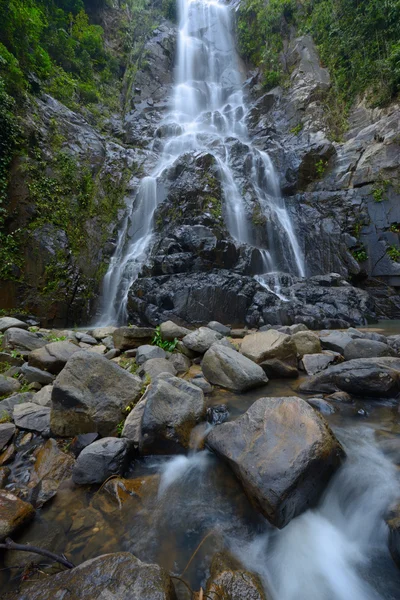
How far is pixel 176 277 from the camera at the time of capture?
9477 mm

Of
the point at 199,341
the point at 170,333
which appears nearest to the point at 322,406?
the point at 199,341

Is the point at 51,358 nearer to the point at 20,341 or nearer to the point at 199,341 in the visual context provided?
the point at 20,341

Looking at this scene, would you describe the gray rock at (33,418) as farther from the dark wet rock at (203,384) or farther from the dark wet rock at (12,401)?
the dark wet rock at (203,384)

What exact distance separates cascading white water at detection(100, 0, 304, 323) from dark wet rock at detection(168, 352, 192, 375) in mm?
5321

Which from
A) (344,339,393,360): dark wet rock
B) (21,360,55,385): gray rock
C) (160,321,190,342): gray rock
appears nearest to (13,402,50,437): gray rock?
(21,360,55,385): gray rock

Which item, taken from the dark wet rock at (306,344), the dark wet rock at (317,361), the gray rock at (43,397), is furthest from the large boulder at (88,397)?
the dark wet rock at (306,344)

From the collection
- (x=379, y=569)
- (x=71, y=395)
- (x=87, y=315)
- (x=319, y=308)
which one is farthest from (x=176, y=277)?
(x=379, y=569)

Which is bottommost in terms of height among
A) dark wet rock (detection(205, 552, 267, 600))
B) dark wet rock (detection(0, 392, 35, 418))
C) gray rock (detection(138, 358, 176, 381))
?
dark wet rock (detection(205, 552, 267, 600))

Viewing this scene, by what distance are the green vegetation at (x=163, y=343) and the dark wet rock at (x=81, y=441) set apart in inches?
109

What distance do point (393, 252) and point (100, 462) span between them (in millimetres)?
13308

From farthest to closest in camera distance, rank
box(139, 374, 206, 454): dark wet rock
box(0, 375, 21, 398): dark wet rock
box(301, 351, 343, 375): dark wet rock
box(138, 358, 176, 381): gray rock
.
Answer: box(301, 351, 343, 375): dark wet rock, box(138, 358, 176, 381): gray rock, box(0, 375, 21, 398): dark wet rock, box(139, 374, 206, 454): dark wet rock

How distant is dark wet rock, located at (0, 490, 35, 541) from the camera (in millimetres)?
1884

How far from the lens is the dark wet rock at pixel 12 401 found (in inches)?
129

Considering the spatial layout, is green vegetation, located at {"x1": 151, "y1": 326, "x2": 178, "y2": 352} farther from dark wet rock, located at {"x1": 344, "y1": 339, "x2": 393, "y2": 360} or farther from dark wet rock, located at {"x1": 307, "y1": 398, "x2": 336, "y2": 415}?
dark wet rock, located at {"x1": 344, "y1": 339, "x2": 393, "y2": 360}
